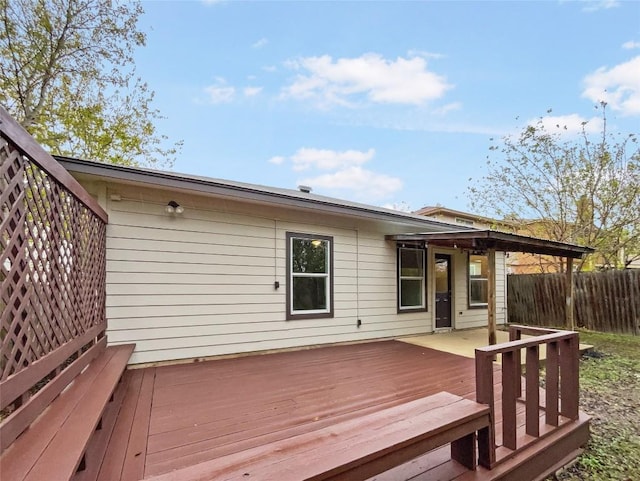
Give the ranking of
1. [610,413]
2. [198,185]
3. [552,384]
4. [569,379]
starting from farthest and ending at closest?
[198,185] < [610,413] < [569,379] < [552,384]

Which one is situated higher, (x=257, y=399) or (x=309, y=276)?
(x=309, y=276)

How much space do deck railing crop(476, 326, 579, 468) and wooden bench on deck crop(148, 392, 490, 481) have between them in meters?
0.12

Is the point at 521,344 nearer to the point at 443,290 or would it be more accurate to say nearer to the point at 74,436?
the point at 74,436

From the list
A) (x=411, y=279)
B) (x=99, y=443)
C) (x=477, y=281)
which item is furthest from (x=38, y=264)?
(x=477, y=281)

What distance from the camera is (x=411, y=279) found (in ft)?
23.4

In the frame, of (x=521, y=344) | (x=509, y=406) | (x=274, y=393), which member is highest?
(x=521, y=344)

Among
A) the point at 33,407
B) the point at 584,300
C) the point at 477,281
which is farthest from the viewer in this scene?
the point at 584,300

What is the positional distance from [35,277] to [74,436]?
0.90 metres

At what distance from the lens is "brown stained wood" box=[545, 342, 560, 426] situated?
2.64 meters

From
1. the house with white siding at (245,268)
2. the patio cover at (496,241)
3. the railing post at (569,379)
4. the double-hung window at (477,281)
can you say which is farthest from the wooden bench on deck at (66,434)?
the double-hung window at (477,281)

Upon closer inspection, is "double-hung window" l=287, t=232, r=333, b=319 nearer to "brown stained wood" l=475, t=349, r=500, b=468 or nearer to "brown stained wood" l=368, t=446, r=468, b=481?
"brown stained wood" l=368, t=446, r=468, b=481

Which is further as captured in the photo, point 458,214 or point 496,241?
point 458,214

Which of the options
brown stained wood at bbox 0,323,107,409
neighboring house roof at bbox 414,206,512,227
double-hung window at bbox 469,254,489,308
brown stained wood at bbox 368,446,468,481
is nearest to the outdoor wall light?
brown stained wood at bbox 0,323,107,409

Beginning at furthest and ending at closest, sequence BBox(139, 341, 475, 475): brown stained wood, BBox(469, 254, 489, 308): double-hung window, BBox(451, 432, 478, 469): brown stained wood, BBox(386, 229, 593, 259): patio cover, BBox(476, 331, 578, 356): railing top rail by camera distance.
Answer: BBox(469, 254, 489, 308): double-hung window
BBox(386, 229, 593, 259): patio cover
BBox(139, 341, 475, 475): brown stained wood
BBox(476, 331, 578, 356): railing top rail
BBox(451, 432, 478, 469): brown stained wood
